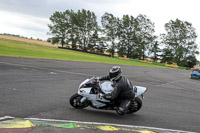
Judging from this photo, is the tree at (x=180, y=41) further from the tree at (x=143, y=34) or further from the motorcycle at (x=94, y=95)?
the motorcycle at (x=94, y=95)

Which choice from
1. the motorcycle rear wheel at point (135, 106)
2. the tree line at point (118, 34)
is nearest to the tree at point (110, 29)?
the tree line at point (118, 34)

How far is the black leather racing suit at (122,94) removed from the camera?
5.98 metres

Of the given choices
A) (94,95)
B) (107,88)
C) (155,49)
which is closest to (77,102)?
(94,95)

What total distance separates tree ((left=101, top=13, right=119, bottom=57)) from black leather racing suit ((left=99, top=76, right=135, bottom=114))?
78269 millimetres

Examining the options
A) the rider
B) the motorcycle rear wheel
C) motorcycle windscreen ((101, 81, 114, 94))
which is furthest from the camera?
the motorcycle rear wheel

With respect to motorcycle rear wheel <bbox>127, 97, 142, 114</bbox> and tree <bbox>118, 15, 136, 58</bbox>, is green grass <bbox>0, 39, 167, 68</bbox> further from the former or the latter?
tree <bbox>118, 15, 136, 58</bbox>

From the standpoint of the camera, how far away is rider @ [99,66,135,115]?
598 cm

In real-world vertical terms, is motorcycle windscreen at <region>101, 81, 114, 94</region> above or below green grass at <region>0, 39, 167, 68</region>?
above

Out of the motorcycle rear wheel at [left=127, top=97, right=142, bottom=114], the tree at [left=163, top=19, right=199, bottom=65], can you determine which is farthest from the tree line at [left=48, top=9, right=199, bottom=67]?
the motorcycle rear wheel at [left=127, top=97, right=142, bottom=114]

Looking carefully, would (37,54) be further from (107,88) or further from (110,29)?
(110,29)

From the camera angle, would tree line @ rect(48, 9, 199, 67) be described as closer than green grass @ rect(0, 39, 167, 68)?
No

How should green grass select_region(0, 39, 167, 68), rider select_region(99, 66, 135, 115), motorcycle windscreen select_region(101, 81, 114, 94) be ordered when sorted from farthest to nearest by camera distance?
green grass select_region(0, 39, 167, 68) < motorcycle windscreen select_region(101, 81, 114, 94) < rider select_region(99, 66, 135, 115)

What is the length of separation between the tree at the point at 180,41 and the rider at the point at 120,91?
76.4 metres

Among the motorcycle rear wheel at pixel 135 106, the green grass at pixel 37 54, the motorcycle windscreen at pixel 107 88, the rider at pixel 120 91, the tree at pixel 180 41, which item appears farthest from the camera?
the tree at pixel 180 41
